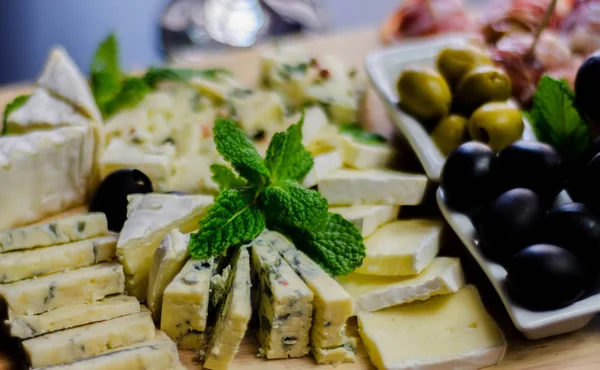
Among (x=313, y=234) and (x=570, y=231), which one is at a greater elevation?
(x=570, y=231)

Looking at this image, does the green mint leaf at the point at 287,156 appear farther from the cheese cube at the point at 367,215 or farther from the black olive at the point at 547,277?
the black olive at the point at 547,277

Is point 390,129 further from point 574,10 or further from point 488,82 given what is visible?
point 574,10

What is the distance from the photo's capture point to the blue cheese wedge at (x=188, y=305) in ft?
4.22

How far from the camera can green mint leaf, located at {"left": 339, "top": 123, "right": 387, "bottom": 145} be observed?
1854 mm

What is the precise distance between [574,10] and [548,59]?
14.9 inches

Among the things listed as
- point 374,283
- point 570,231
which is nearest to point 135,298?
point 374,283

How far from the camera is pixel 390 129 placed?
2.08 metres

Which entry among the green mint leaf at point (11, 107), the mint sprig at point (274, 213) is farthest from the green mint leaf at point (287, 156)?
the green mint leaf at point (11, 107)

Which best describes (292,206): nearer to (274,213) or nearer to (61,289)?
(274,213)

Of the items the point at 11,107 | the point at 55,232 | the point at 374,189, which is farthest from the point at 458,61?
the point at 11,107

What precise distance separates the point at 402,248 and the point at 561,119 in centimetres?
48

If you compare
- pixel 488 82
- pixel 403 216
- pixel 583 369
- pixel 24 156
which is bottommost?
pixel 583 369

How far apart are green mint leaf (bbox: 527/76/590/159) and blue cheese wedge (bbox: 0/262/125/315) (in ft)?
3.19

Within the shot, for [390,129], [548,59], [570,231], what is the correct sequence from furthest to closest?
[390,129]
[548,59]
[570,231]
